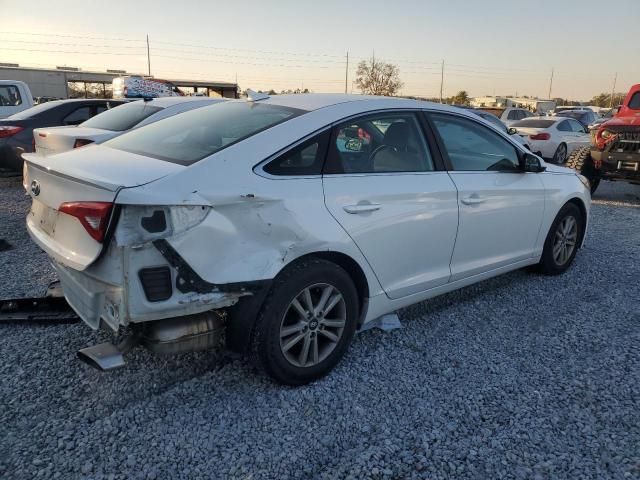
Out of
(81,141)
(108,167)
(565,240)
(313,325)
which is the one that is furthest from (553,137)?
(108,167)

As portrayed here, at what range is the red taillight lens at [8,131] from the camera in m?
8.31

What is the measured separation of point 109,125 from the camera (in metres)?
7.31

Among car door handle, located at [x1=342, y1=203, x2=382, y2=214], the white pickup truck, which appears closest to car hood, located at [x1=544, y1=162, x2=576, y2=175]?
car door handle, located at [x1=342, y1=203, x2=382, y2=214]

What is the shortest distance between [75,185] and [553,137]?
47.8ft

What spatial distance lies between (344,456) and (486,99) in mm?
71239

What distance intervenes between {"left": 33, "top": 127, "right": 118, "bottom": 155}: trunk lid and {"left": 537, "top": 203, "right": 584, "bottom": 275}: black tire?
536 centimetres

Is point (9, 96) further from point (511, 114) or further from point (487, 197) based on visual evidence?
point (511, 114)

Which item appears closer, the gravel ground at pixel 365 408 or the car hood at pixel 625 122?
the gravel ground at pixel 365 408

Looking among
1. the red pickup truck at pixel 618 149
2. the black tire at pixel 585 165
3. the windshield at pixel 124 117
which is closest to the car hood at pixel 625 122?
the red pickup truck at pixel 618 149

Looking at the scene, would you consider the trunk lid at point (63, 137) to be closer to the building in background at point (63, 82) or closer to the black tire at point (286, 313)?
the black tire at point (286, 313)

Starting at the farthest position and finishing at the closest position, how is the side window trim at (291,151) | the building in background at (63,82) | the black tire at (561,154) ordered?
the building in background at (63,82), the black tire at (561,154), the side window trim at (291,151)

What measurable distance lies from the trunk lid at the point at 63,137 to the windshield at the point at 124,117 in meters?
0.20

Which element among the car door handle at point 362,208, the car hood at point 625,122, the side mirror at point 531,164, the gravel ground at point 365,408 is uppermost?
the car hood at point 625,122

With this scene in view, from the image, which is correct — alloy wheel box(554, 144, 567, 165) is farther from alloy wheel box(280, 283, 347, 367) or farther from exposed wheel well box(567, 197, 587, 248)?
alloy wheel box(280, 283, 347, 367)
